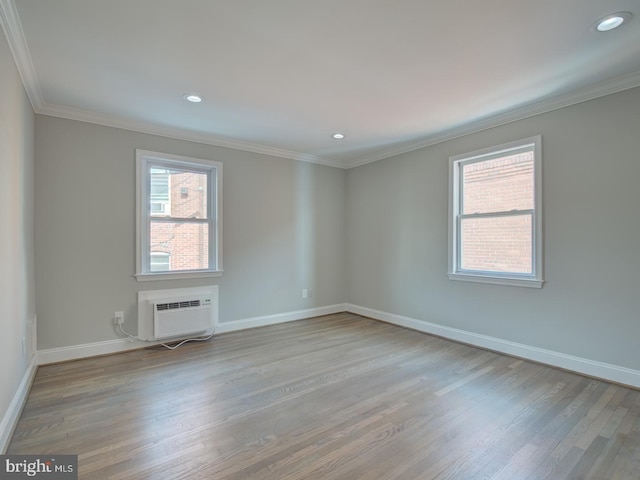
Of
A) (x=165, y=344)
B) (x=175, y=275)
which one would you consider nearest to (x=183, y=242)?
(x=175, y=275)

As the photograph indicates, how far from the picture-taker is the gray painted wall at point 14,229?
197 centimetres

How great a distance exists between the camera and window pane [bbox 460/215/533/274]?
11.1 feet

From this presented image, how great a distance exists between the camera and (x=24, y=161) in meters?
2.66

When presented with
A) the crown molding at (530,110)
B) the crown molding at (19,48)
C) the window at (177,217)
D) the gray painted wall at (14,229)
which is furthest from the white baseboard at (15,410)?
the crown molding at (530,110)

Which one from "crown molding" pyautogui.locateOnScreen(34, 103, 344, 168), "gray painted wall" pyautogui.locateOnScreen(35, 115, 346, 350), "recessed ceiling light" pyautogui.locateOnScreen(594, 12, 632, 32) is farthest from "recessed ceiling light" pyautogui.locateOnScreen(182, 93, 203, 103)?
"recessed ceiling light" pyautogui.locateOnScreen(594, 12, 632, 32)

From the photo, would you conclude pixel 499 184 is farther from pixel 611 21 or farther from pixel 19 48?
pixel 19 48

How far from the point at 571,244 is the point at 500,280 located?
0.75 metres

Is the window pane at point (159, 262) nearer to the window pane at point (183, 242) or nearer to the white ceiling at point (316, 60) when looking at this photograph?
the window pane at point (183, 242)

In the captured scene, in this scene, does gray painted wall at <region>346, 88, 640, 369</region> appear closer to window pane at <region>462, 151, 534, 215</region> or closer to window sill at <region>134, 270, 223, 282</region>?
window pane at <region>462, 151, 534, 215</region>

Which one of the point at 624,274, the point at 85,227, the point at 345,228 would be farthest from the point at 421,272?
the point at 85,227

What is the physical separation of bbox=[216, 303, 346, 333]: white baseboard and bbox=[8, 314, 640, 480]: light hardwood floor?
0.82 metres

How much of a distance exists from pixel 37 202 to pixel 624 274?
17.8ft

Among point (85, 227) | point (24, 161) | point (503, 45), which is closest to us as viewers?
point (503, 45)

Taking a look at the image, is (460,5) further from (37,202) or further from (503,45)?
(37,202)
